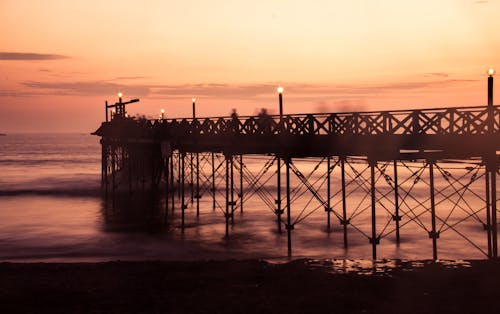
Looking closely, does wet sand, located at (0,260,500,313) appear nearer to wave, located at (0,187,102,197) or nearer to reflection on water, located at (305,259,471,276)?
reflection on water, located at (305,259,471,276)

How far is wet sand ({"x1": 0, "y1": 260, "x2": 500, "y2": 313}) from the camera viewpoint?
1507cm

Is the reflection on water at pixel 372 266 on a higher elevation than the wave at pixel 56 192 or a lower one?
higher

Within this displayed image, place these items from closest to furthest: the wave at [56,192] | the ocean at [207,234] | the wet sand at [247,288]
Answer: the wet sand at [247,288] < the ocean at [207,234] < the wave at [56,192]

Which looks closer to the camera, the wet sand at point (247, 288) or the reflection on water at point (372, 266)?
the wet sand at point (247, 288)

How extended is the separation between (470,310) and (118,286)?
8.81m

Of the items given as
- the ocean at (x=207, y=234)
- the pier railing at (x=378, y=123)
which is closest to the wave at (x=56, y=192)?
the ocean at (x=207, y=234)

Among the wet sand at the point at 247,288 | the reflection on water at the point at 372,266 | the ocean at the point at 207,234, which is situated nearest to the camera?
the wet sand at the point at 247,288

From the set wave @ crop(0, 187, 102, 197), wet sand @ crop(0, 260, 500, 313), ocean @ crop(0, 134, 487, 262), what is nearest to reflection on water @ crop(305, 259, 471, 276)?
wet sand @ crop(0, 260, 500, 313)

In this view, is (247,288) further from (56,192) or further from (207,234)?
(56,192)

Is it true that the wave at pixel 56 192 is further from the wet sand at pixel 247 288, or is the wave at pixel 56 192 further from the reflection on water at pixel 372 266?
the reflection on water at pixel 372 266

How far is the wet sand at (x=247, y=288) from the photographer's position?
15070mm

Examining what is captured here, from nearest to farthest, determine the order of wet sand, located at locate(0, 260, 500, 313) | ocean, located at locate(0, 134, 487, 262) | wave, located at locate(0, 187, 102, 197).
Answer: wet sand, located at locate(0, 260, 500, 313), ocean, located at locate(0, 134, 487, 262), wave, located at locate(0, 187, 102, 197)

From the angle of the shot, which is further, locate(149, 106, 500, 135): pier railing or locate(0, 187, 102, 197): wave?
locate(0, 187, 102, 197): wave

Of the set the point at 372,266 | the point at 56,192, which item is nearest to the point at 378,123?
the point at 372,266
